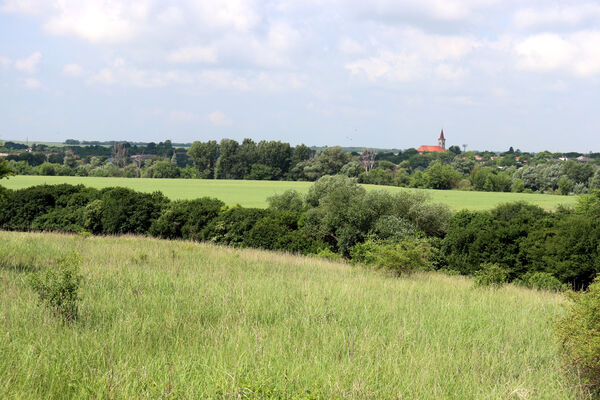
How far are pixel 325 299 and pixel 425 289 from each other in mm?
3259

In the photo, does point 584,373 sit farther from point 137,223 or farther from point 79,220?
point 79,220

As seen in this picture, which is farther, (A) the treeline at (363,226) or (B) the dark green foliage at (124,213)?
(B) the dark green foliage at (124,213)

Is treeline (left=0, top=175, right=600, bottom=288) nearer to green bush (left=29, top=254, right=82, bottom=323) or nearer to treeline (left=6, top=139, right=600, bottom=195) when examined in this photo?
green bush (left=29, top=254, right=82, bottom=323)

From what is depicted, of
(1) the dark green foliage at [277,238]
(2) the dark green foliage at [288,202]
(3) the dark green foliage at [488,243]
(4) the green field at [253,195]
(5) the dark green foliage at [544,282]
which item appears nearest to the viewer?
(5) the dark green foliage at [544,282]

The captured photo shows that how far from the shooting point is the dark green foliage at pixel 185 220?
96.6ft

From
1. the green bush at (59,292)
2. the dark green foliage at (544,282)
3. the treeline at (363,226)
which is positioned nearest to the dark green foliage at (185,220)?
the treeline at (363,226)

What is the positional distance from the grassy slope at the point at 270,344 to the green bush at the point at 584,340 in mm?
245

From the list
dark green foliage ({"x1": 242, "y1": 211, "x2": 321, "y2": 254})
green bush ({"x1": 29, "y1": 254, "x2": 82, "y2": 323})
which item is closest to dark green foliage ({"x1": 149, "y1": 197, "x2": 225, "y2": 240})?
dark green foliage ({"x1": 242, "y1": 211, "x2": 321, "y2": 254})

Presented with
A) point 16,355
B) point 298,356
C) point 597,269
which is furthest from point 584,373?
point 597,269

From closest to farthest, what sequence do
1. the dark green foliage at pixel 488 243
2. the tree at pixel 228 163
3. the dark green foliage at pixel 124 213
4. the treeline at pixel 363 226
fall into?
the treeline at pixel 363 226 < the dark green foliage at pixel 488 243 < the dark green foliage at pixel 124 213 < the tree at pixel 228 163

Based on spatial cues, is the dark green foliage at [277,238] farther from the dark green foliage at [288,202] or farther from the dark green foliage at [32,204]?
the dark green foliage at [32,204]

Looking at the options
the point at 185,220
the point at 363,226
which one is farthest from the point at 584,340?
the point at 185,220

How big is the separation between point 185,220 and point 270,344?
2542 centimetres

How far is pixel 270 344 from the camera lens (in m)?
5.66
